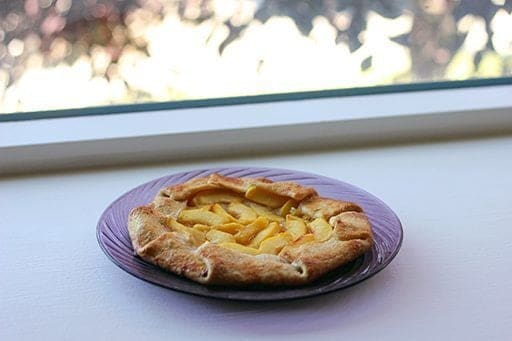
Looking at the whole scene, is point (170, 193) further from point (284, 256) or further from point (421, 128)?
point (421, 128)

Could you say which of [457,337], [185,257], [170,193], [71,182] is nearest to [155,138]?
[71,182]

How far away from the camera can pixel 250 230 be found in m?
0.70

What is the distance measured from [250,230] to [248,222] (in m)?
0.02

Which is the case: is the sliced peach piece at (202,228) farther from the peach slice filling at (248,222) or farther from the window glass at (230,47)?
the window glass at (230,47)

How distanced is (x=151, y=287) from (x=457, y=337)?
275 mm

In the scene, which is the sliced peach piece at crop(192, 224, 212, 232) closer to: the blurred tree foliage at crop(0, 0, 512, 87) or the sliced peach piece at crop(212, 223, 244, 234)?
the sliced peach piece at crop(212, 223, 244, 234)

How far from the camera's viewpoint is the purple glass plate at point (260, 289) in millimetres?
625

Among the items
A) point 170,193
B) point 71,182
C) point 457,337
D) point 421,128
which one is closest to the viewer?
point 457,337

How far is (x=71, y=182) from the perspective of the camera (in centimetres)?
94

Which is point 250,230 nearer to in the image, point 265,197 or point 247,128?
point 265,197

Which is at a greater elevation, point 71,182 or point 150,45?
point 150,45

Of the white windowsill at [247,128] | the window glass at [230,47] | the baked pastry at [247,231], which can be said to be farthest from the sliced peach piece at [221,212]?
the window glass at [230,47]

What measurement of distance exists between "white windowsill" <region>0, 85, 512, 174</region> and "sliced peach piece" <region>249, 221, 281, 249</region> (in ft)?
1.03

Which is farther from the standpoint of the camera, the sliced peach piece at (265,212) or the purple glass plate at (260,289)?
the sliced peach piece at (265,212)
